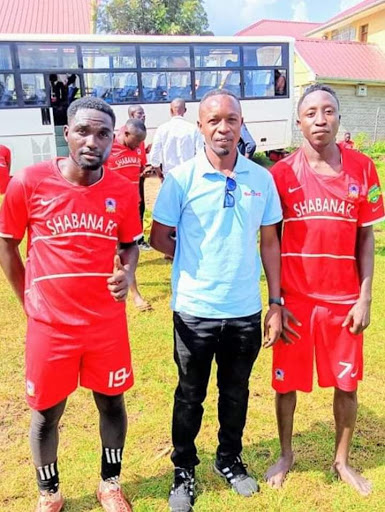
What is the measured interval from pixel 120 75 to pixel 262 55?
12.0ft

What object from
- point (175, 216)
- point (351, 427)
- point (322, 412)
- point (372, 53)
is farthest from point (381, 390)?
point (372, 53)

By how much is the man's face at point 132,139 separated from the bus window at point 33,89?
607 centimetres

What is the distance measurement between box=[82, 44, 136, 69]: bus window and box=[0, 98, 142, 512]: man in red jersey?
9.25 metres

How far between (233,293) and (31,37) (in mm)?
9501

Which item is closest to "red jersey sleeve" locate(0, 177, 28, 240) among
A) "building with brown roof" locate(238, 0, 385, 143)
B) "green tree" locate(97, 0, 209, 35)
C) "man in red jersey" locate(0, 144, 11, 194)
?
"man in red jersey" locate(0, 144, 11, 194)

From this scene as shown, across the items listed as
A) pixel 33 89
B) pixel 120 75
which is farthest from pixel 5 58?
pixel 120 75

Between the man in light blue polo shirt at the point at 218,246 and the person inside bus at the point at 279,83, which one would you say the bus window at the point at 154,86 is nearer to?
the person inside bus at the point at 279,83

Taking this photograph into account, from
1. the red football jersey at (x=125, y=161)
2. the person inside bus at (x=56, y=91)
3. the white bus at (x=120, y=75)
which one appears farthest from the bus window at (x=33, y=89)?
the red football jersey at (x=125, y=161)

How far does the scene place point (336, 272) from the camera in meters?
2.24

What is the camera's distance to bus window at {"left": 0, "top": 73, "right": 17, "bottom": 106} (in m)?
9.82

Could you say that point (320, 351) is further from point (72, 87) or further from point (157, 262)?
point (72, 87)

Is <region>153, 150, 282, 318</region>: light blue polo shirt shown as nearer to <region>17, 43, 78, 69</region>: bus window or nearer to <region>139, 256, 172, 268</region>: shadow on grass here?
<region>139, 256, 172, 268</region>: shadow on grass

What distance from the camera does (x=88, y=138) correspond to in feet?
6.32

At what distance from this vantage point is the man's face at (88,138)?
1919mm
